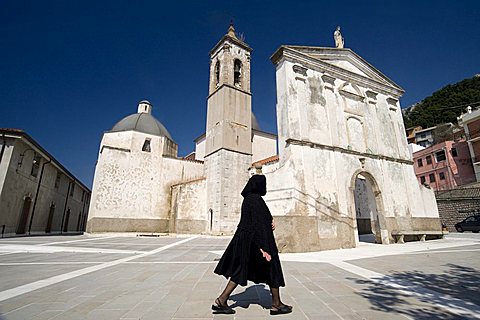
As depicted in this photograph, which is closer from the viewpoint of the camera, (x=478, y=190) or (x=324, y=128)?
(x=324, y=128)

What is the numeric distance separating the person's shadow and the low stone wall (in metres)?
23.5

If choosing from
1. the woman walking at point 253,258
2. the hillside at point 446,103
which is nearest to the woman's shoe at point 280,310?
the woman walking at point 253,258

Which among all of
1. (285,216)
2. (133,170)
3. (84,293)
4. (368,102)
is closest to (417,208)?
(368,102)

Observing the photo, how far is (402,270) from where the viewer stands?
4.93 metres

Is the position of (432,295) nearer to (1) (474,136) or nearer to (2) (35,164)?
(2) (35,164)

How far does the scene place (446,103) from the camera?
43875 mm

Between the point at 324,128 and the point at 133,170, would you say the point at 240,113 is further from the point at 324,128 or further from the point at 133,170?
the point at 324,128

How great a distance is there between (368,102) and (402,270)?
33.4 feet

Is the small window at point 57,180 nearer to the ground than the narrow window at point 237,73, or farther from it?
nearer to the ground

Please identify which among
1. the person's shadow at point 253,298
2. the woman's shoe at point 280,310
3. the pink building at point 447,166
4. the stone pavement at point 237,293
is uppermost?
the pink building at point 447,166

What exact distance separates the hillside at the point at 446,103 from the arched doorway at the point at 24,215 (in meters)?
54.9

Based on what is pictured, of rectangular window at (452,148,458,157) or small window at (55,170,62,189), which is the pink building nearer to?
rectangular window at (452,148,458,157)

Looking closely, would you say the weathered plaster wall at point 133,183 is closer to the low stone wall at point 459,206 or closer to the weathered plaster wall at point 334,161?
the weathered plaster wall at point 334,161

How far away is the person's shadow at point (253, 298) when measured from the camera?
301cm
